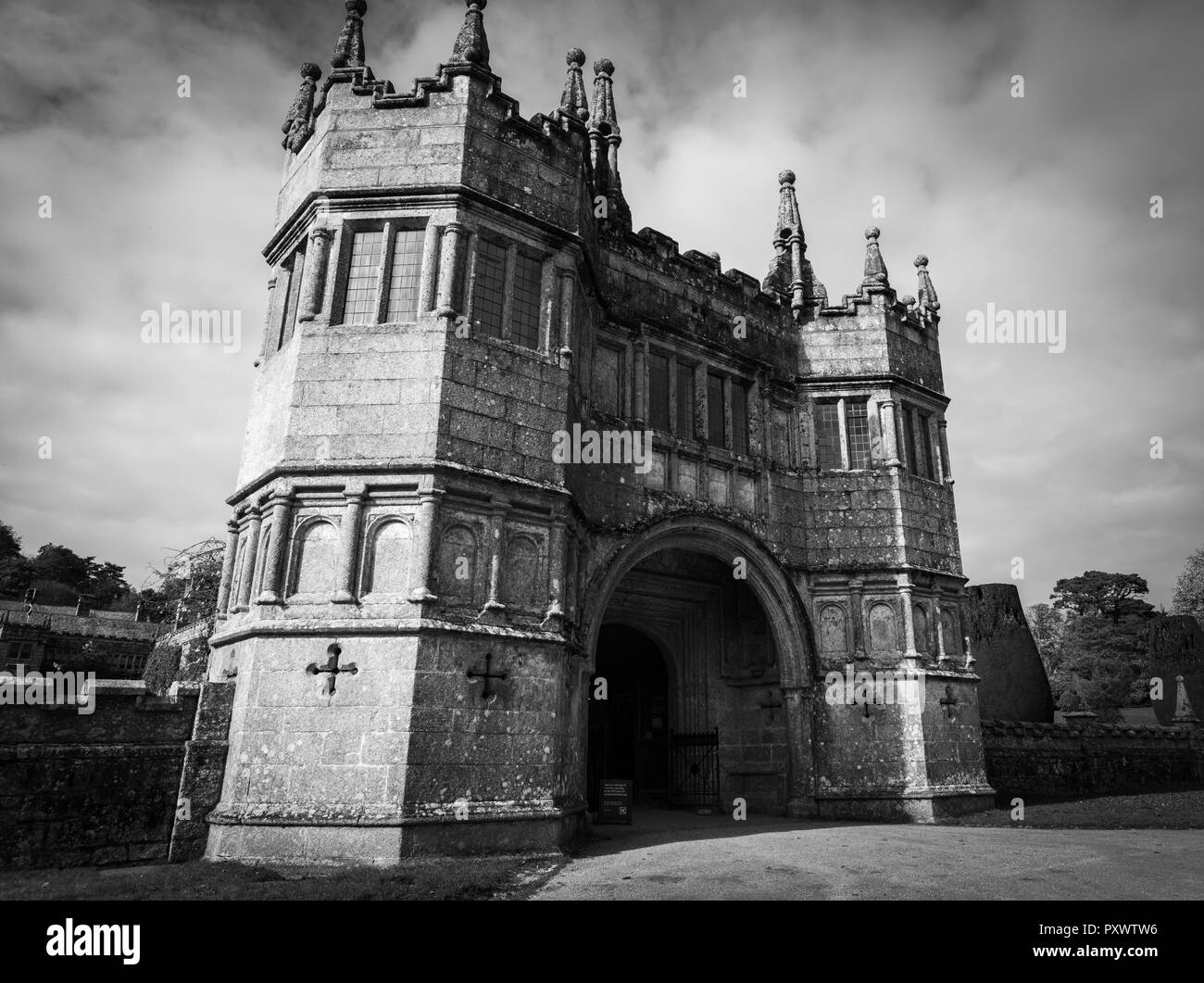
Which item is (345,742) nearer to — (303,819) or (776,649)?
(303,819)

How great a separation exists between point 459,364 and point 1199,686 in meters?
32.1

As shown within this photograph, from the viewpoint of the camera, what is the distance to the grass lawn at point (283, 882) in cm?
740

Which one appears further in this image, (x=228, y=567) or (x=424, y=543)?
(x=228, y=567)

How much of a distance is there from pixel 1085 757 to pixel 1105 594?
4196cm

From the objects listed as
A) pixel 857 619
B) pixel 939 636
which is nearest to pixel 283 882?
pixel 857 619

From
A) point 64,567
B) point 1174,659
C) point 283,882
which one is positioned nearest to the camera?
point 283,882

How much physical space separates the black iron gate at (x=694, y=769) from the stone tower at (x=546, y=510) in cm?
7

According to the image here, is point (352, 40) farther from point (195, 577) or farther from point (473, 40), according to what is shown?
point (195, 577)

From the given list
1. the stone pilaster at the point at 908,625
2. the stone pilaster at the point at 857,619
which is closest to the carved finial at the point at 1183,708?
the stone pilaster at the point at 908,625

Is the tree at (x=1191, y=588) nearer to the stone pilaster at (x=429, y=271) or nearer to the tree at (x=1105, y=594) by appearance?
the tree at (x=1105, y=594)

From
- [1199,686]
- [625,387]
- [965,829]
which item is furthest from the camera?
[1199,686]

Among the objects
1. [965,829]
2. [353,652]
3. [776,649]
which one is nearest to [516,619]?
[353,652]

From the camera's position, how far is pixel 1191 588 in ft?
171
